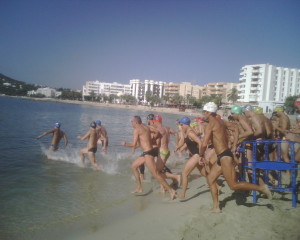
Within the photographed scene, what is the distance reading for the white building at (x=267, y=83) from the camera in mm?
84125

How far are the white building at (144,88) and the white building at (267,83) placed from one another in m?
78.6

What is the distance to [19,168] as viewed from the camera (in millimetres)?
9477

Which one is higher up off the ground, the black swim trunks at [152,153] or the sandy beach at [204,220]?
the black swim trunks at [152,153]

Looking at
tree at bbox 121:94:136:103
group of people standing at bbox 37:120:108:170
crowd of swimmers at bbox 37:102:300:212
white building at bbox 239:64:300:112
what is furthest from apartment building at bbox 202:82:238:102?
crowd of swimmers at bbox 37:102:300:212

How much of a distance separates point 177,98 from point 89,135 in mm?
108395

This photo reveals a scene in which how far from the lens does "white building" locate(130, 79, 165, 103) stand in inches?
6403

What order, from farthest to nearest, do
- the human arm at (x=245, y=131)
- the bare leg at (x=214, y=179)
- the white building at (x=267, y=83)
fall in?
the white building at (x=267, y=83), the human arm at (x=245, y=131), the bare leg at (x=214, y=179)

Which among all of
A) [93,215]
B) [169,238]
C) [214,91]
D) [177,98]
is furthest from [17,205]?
[214,91]

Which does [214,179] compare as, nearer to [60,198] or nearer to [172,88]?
[60,198]

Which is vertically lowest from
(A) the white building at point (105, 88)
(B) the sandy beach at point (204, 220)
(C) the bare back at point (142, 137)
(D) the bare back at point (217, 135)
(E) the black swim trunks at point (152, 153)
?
(B) the sandy beach at point (204, 220)

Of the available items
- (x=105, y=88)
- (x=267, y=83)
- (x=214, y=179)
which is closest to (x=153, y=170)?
(x=214, y=179)

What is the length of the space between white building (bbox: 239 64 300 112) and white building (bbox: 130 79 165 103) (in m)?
78.6

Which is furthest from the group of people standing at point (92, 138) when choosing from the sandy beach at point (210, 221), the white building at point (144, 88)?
the white building at point (144, 88)

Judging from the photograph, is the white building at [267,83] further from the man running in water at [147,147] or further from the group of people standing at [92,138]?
the man running in water at [147,147]
